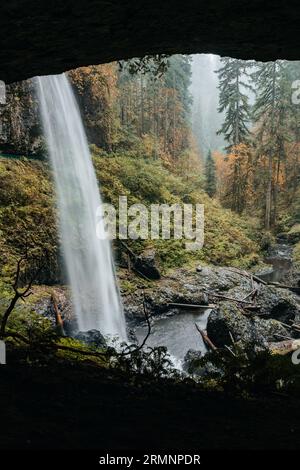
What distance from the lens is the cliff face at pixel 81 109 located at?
16.1 m

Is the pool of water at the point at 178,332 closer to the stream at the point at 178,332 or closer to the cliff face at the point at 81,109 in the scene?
the stream at the point at 178,332

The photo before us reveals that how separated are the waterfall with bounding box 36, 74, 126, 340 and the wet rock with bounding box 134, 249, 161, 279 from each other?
4.08 feet

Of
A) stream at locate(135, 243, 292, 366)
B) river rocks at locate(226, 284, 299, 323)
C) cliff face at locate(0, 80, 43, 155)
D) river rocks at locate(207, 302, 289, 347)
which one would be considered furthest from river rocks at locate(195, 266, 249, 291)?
cliff face at locate(0, 80, 43, 155)

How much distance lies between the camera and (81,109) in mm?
21750

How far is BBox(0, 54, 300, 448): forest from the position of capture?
4.59 metres

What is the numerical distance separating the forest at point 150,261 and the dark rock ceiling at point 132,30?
2.19 m

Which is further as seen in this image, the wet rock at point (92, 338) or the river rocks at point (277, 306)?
the river rocks at point (277, 306)

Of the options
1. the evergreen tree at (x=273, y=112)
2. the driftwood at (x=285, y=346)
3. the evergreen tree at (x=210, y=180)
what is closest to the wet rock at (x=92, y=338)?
the driftwood at (x=285, y=346)

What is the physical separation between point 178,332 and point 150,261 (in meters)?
4.49

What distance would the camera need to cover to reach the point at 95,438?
3.07 m

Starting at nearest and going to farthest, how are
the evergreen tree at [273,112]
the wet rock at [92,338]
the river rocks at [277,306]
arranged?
the wet rock at [92,338], the river rocks at [277,306], the evergreen tree at [273,112]

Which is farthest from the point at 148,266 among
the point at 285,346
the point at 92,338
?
the point at 285,346

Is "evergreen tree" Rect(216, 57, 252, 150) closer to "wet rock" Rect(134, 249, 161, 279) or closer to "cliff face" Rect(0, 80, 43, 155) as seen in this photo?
"cliff face" Rect(0, 80, 43, 155)

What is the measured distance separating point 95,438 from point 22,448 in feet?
1.91
